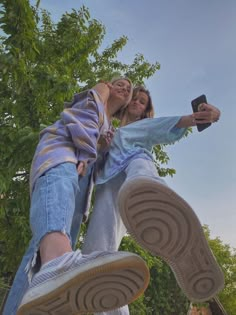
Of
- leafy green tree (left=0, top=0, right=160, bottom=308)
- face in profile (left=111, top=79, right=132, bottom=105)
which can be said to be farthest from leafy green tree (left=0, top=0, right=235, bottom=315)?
face in profile (left=111, top=79, right=132, bottom=105)

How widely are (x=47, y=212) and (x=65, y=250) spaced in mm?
169

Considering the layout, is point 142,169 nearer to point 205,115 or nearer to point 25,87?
point 205,115

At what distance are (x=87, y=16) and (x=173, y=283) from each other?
7.33 meters

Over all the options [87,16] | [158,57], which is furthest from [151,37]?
[87,16]

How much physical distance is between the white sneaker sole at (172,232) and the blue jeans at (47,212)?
210 millimetres

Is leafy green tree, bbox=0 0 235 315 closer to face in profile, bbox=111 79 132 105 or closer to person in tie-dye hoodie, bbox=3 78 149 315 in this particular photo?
face in profile, bbox=111 79 132 105

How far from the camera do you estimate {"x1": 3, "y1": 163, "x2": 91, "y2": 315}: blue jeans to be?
1493 millimetres

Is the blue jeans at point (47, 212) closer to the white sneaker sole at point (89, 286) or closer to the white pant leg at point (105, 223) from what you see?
the white sneaker sole at point (89, 286)

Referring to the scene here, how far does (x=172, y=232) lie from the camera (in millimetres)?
1670

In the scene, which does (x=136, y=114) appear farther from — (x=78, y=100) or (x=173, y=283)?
(x=173, y=283)

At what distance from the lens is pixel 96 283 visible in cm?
131

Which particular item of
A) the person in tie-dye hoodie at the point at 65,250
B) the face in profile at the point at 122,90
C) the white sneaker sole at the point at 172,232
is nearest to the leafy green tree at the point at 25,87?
the face in profile at the point at 122,90

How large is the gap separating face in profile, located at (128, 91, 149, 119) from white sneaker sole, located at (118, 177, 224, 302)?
102 cm

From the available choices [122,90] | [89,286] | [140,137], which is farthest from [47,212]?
[122,90]
